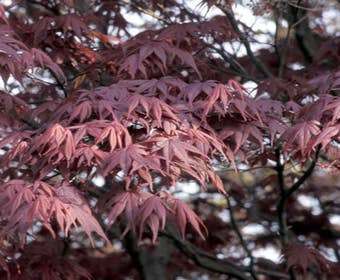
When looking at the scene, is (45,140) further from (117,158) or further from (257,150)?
(257,150)

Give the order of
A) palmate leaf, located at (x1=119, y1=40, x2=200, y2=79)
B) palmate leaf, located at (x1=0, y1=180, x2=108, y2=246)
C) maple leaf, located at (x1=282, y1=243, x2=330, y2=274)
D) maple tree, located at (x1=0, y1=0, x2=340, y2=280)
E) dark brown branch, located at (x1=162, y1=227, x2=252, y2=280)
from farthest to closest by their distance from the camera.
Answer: dark brown branch, located at (x1=162, y1=227, x2=252, y2=280) < maple leaf, located at (x1=282, y1=243, x2=330, y2=274) < palmate leaf, located at (x1=119, y1=40, x2=200, y2=79) < maple tree, located at (x1=0, y1=0, x2=340, y2=280) < palmate leaf, located at (x1=0, y1=180, x2=108, y2=246)

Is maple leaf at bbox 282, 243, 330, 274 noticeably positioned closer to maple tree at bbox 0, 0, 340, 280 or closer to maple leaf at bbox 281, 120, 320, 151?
maple tree at bbox 0, 0, 340, 280

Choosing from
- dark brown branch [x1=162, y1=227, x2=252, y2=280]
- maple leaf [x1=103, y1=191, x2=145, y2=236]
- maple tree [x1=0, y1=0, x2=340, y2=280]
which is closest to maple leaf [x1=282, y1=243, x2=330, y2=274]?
maple tree [x1=0, y1=0, x2=340, y2=280]

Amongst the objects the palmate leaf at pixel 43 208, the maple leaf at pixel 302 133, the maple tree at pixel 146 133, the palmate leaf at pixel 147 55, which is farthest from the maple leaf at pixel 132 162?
the palmate leaf at pixel 147 55

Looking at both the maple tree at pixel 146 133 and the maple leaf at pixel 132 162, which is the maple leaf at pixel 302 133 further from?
the maple leaf at pixel 132 162

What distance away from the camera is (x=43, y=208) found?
5.10 ft

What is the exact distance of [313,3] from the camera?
3469 mm

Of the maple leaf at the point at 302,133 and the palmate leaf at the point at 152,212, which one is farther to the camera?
the maple leaf at the point at 302,133

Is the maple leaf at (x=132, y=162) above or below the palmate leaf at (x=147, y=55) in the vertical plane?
below

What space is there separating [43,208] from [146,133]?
40 cm

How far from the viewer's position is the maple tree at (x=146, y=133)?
165cm

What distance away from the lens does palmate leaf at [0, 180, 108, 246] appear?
5.01ft

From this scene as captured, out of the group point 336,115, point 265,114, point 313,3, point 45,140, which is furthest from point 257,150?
point 313,3

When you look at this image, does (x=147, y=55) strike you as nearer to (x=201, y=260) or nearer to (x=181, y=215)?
(x=181, y=215)
